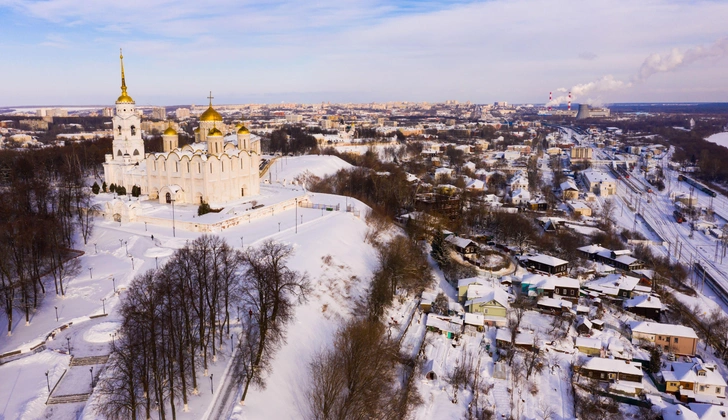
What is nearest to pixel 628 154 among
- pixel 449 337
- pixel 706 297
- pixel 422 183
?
pixel 422 183

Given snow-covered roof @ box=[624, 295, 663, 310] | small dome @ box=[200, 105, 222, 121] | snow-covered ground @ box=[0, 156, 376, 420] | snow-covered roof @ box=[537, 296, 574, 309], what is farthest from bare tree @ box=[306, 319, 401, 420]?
small dome @ box=[200, 105, 222, 121]

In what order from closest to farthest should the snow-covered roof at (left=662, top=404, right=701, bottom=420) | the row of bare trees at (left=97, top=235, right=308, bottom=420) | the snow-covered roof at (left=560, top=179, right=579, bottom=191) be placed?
1. the row of bare trees at (left=97, top=235, right=308, bottom=420)
2. the snow-covered roof at (left=662, top=404, right=701, bottom=420)
3. the snow-covered roof at (left=560, top=179, right=579, bottom=191)

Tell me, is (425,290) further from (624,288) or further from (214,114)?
(214,114)

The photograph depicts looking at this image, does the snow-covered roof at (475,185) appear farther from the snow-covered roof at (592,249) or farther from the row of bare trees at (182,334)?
the row of bare trees at (182,334)

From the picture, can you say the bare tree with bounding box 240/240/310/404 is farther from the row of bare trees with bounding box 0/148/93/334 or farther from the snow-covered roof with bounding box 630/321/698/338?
the snow-covered roof with bounding box 630/321/698/338

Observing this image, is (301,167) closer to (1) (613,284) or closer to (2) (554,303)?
(2) (554,303)

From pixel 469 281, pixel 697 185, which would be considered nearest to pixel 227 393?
pixel 469 281
